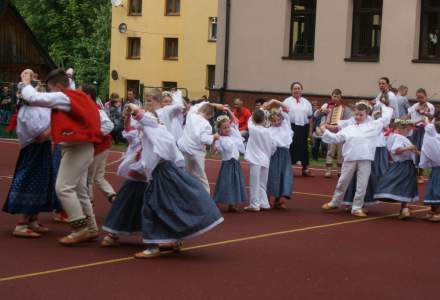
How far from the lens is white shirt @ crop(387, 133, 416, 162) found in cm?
1492

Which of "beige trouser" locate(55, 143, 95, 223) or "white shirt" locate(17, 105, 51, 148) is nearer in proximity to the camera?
"beige trouser" locate(55, 143, 95, 223)

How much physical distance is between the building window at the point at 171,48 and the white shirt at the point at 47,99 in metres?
47.7

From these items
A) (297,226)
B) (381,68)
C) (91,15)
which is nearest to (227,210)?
(297,226)

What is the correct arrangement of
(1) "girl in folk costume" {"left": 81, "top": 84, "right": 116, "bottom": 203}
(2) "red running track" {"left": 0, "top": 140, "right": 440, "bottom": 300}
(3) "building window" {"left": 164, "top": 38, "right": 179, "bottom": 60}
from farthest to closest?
(3) "building window" {"left": 164, "top": 38, "right": 179, "bottom": 60}
(1) "girl in folk costume" {"left": 81, "top": 84, "right": 116, "bottom": 203}
(2) "red running track" {"left": 0, "top": 140, "right": 440, "bottom": 300}

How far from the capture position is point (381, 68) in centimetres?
2991

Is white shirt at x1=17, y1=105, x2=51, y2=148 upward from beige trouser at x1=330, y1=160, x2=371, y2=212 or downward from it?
upward

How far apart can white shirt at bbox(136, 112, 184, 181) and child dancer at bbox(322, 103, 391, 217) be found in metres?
4.66

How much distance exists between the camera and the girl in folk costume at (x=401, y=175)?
48.8ft

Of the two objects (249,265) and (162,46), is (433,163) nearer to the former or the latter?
(249,265)

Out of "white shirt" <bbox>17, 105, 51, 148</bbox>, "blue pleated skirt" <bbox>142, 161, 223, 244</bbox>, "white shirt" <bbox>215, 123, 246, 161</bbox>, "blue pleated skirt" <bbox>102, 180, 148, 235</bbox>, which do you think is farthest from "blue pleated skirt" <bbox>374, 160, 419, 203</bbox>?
"white shirt" <bbox>17, 105, 51, 148</bbox>

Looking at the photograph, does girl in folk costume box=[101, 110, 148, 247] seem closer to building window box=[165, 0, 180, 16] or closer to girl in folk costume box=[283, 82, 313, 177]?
girl in folk costume box=[283, 82, 313, 177]

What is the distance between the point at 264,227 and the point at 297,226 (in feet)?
1.62

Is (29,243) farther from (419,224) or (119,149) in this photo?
(119,149)

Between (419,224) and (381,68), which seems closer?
(419,224)
